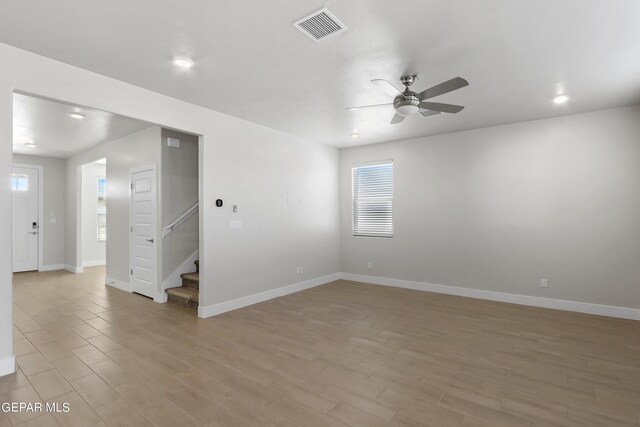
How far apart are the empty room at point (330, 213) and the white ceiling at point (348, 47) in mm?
25

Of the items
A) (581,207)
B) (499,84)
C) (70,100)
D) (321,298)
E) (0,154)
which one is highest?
(499,84)

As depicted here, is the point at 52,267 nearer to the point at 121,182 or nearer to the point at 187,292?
the point at 121,182

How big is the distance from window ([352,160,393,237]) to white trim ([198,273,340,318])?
4.09 feet

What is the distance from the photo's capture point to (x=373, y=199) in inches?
259

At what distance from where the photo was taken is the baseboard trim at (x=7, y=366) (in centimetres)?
270

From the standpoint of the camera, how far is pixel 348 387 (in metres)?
2.58

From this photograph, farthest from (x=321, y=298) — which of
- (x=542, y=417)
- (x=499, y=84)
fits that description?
(x=499, y=84)

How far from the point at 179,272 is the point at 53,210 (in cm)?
530

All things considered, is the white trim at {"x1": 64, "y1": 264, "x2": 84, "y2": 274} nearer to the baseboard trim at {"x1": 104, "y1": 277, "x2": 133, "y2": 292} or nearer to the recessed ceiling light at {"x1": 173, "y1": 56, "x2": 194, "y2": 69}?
the baseboard trim at {"x1": 104, "y1": 277, "x2": 133, "y2": 292}

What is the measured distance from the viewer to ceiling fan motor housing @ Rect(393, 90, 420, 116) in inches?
126

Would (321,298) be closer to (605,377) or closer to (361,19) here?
(605,377)

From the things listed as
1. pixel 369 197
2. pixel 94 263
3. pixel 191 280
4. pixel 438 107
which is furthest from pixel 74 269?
pixel 438 107

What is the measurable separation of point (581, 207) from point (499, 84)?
7.99 feet

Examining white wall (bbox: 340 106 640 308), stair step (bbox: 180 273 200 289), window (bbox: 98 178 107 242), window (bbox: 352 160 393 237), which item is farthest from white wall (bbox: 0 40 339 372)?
window (bbox: 98 178 107 242)
